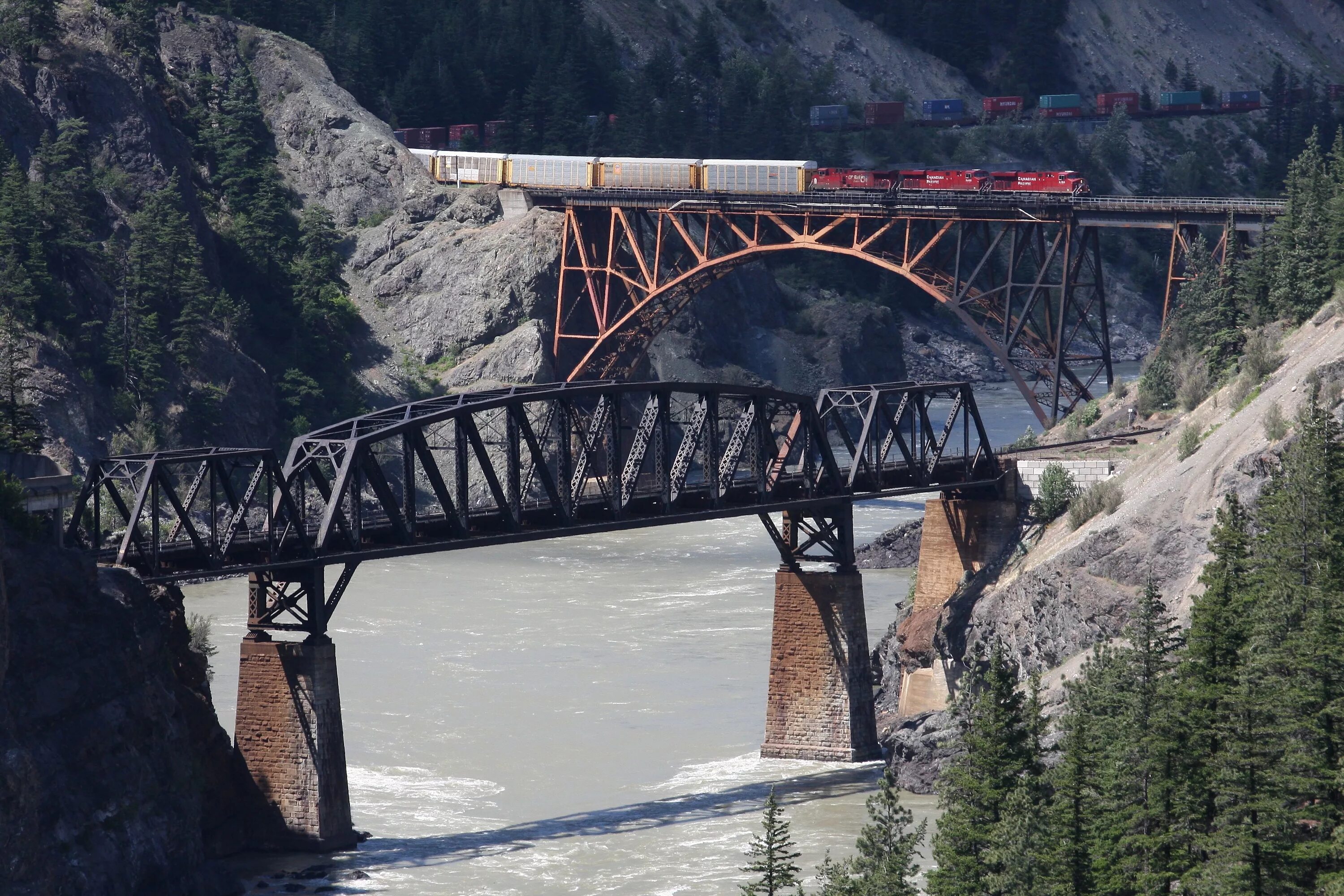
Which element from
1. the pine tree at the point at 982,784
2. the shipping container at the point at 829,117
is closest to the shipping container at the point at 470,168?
the shipping container at the point at 829,117

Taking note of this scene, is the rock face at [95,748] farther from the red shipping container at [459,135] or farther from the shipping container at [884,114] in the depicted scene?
the shipping container at [884,114]

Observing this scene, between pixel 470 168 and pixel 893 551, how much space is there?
1820 inches

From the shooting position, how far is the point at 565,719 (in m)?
70.8

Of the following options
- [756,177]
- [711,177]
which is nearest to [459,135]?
[711,177]

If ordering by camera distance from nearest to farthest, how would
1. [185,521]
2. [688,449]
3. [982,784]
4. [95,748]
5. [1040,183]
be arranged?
[982,784]
[95,748]
[185,521]
[688,449]
[1040,183]

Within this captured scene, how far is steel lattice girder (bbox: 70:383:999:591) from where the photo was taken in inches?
2274

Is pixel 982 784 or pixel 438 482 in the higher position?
pixel 438 482

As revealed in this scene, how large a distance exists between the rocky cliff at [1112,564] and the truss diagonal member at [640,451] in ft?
33.4

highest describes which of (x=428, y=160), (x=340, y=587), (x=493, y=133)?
(x=493, y=133)

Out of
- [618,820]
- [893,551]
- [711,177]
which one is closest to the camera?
[618,820]

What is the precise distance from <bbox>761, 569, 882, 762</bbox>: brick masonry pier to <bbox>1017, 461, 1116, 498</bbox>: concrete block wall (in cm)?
824

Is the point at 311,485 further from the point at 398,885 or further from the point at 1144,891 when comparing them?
the point at 1144,891

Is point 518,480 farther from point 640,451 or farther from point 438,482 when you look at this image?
point 640,451

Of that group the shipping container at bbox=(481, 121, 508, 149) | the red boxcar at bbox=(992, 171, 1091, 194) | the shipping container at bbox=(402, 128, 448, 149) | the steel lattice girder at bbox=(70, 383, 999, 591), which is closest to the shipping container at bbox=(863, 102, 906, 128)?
the shipping container at bbox=(481, 121, 508, 149)
